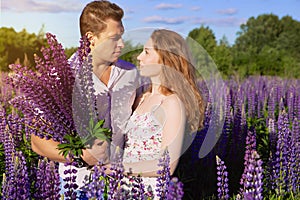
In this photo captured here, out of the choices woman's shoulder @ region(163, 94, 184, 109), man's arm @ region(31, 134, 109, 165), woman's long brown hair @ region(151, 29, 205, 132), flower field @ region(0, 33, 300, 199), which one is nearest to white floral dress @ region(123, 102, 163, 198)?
woman's shoulder @ region(163, 94, 184, 109)

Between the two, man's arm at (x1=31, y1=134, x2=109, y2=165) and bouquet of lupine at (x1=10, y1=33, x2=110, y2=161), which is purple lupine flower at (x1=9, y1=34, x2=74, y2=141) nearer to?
bouquet of lupine at (x1=10, y1=33, x2=110, y2=161)

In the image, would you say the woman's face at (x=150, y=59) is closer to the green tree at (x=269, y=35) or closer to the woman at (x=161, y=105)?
the woman at (x=161, y=105)

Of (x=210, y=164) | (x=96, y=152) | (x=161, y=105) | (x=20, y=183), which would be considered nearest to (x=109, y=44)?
(x=161, y=105)

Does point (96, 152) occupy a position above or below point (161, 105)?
below

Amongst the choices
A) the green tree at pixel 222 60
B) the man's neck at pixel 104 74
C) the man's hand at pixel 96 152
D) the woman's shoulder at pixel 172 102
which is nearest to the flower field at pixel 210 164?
the man's hand at pixel 96 152

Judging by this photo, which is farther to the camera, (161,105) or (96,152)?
(161,105)

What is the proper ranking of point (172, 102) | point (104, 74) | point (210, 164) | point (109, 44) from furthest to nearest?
point (210, 164) → point (104, 74) → point (109, 44) → point (172, 102)

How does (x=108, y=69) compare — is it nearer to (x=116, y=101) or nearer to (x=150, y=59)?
(x=150, y=59)

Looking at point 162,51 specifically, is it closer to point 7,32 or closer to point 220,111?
point 220,111

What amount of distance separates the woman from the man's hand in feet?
2.09

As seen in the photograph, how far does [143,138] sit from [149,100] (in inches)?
14.8

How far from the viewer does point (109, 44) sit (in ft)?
12.8

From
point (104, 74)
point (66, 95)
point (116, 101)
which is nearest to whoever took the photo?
point (66, 95)

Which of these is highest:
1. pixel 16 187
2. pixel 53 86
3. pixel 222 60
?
pixel 222 60
